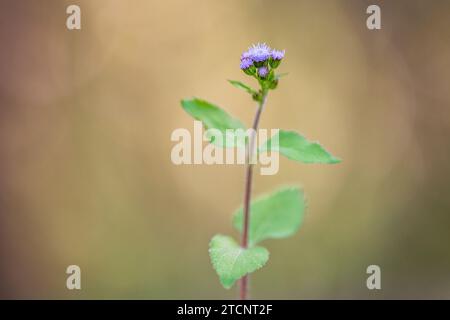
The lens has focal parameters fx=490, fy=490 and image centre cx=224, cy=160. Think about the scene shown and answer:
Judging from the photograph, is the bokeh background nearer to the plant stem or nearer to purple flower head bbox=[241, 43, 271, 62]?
the plant stem

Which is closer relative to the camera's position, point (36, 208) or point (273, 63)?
point (273, 63)

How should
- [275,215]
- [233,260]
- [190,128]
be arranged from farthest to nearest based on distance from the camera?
[190,128] < [275,215] < [233,260]

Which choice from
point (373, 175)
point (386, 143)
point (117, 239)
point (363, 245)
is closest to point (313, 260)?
point (363, 245)

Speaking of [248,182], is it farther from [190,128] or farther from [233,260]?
[190,128]

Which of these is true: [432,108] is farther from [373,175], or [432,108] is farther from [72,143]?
[72,143]

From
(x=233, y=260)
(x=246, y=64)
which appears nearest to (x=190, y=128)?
(x=246, y=64)
